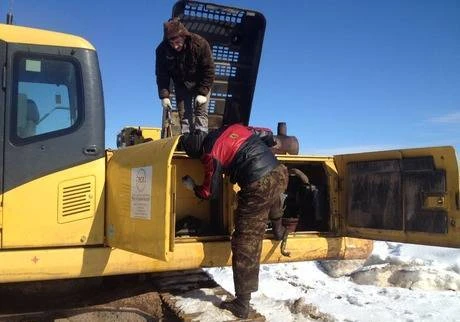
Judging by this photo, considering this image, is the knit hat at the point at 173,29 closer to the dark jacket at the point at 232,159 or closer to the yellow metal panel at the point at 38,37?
the yellow metal panel at the point at 38,37

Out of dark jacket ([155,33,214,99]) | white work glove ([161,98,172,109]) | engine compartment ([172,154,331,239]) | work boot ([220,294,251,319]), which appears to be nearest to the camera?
work boot ([220,294,251,319])

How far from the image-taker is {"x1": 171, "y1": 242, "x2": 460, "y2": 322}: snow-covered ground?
4391 mm

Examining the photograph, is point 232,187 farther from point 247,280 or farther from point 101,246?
point 101,246

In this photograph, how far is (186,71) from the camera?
18.0 feet

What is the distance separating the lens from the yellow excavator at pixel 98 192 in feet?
12.7

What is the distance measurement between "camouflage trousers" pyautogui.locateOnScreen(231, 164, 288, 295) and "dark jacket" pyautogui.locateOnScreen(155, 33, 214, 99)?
157 centimetres


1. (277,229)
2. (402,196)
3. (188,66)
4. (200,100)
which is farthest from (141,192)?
(402,196)

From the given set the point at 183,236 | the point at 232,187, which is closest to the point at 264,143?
the point at 232,187

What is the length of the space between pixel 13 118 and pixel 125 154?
908mm

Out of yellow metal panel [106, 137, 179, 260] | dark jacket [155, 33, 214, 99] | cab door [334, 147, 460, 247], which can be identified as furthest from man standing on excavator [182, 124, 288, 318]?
dark jacket [155, 33, 214, 99]

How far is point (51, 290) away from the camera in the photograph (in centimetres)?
→ 462

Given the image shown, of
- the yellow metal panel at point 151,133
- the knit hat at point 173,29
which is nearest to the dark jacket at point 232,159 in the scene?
the knit hat at point 173,29

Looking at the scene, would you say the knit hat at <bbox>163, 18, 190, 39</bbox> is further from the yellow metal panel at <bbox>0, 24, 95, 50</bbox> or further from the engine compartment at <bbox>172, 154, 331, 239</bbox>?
the engine compartment at <bbox>172, 154, 331, 239</bbox>

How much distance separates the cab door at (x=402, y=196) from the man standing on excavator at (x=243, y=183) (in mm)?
1097
